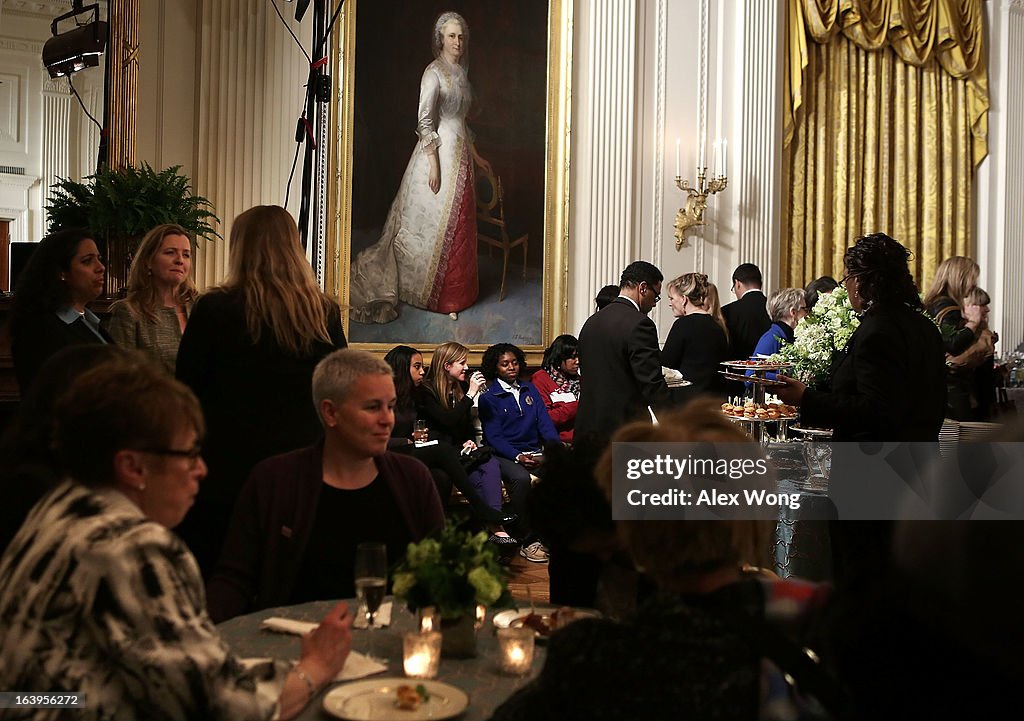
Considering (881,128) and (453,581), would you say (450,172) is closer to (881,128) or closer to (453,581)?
(881,128)

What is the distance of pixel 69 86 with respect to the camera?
234 inches

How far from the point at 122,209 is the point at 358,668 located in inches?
151

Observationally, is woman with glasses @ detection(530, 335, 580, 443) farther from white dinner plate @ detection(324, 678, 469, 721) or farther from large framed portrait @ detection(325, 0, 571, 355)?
white dinner plate @ detection(324, 678, 469, 721)

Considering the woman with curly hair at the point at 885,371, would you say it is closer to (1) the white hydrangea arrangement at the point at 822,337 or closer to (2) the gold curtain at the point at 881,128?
(1) the white hydrangea arrangement at the point at 822,337

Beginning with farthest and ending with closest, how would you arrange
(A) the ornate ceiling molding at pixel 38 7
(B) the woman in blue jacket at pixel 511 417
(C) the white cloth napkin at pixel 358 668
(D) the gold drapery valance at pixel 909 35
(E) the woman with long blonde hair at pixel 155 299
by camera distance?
(D) the gold drapery valance at pixel 909 35 → (B) the woman in blue jacket at pixel 511 417 → (A) the ornate ceiling molding at pixel 38 7 → (E) the woman with long blonde hair at pixel 155 299 → (C) the white cloth napkin at pixel 358 668

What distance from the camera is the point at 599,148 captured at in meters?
8.57

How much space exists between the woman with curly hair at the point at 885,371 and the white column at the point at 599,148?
5.08 meters

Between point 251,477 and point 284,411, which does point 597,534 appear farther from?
point 284,411

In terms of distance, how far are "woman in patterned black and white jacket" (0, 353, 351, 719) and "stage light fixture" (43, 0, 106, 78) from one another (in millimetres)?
4905

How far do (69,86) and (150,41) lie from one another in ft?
4.84

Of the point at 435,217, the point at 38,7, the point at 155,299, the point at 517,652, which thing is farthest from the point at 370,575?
the point at 435,217

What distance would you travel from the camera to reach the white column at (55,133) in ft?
18.6

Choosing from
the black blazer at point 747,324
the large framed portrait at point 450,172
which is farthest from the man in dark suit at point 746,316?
the large framed portrait at point 450,172

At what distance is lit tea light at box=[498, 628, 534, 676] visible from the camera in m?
2.02
